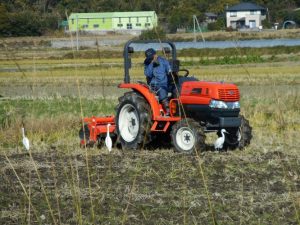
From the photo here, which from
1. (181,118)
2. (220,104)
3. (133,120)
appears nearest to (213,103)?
(220,104)

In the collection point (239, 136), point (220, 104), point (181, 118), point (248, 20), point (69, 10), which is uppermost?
point (69, 10)

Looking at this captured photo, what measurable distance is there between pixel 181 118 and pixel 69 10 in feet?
18.6

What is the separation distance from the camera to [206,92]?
10.1m

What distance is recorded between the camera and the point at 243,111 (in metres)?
15.8

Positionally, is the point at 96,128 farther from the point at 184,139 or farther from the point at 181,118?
the point at 184,139

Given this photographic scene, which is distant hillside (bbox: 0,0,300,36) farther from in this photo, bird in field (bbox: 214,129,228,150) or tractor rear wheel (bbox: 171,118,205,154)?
bird in field (bbox: 214,129,228,150)

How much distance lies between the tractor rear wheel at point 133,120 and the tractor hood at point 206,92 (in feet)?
2.08

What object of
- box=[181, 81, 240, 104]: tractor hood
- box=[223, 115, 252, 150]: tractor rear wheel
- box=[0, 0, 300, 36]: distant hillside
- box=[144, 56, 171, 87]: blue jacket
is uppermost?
box=[0, 0, 300, 36]: distant hillside

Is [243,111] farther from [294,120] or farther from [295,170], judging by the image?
[295,170]

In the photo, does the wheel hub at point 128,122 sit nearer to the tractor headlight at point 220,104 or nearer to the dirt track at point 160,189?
the dirt track at point 160,189

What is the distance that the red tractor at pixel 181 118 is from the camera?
10.0 metres

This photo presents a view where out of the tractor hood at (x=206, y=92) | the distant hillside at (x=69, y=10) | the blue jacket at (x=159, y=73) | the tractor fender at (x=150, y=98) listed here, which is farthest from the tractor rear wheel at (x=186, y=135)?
the distant hillside at (x=69, y=10)

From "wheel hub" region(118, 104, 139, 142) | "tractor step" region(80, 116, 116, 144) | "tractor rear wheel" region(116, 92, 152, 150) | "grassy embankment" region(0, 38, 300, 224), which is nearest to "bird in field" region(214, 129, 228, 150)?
"grassy embankment" region(0, 38, 300, 224)

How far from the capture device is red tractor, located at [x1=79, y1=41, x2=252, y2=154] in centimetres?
1002
